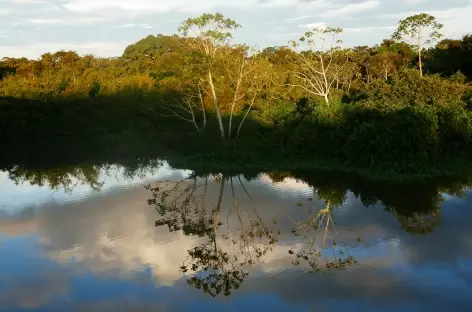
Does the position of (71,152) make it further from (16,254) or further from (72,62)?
(72,62)

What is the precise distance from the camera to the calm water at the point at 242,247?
10696mm

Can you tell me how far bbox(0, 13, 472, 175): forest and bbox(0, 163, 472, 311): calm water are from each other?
3.30 m

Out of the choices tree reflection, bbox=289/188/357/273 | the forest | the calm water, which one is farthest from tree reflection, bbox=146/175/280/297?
the forest

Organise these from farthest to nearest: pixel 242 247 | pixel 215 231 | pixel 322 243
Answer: pixel 215 231
pixel 242 247
pixel 322 243

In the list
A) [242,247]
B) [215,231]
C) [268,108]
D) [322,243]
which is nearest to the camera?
[322,243]

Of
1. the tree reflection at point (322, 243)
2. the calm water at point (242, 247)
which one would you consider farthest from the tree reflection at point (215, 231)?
the tree reflection at point (322, 243)

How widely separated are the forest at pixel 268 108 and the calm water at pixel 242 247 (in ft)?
10.8

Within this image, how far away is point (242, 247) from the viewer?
14086mm

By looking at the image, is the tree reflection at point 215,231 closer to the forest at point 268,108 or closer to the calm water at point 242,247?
the calm water at point 242,247

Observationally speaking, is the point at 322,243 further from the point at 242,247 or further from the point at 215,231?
the point at 215,231

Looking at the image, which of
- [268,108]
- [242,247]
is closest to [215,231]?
[242,247]

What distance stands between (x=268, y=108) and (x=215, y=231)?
19937 mm

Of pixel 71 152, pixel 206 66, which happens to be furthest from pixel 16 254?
pixel 71 152

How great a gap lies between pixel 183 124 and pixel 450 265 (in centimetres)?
3083
